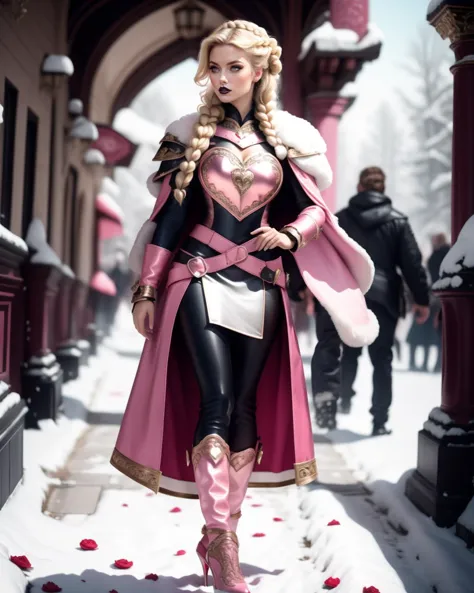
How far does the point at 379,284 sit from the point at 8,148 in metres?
3.12

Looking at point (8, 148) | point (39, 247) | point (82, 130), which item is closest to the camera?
point (8, 148)

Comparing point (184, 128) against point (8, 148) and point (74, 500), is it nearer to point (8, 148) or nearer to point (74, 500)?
point (74, 500)

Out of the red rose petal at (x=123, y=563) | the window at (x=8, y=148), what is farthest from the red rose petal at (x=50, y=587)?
the window at (x=8, y=148)

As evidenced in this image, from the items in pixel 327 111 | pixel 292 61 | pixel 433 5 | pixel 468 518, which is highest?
pixel 292 61

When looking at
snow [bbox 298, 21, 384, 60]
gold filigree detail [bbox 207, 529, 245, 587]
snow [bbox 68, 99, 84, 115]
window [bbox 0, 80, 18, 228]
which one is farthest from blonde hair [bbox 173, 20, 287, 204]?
snow [bbox 68, 99, 84, 115]

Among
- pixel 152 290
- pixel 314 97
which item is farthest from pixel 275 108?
pixel 314 97

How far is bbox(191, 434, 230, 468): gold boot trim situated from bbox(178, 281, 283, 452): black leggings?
0.09 feet

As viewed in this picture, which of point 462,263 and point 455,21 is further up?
point 455,21

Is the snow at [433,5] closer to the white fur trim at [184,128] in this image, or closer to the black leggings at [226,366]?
the white fur trim at [184,128]

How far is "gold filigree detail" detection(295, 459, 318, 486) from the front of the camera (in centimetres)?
363

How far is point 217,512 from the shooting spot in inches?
132

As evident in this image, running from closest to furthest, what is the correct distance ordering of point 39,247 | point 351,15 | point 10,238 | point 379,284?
point 10,238, point 379,284, point 39,247, point 351,15

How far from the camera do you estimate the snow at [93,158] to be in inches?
504

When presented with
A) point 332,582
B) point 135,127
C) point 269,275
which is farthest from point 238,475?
point 135,127
